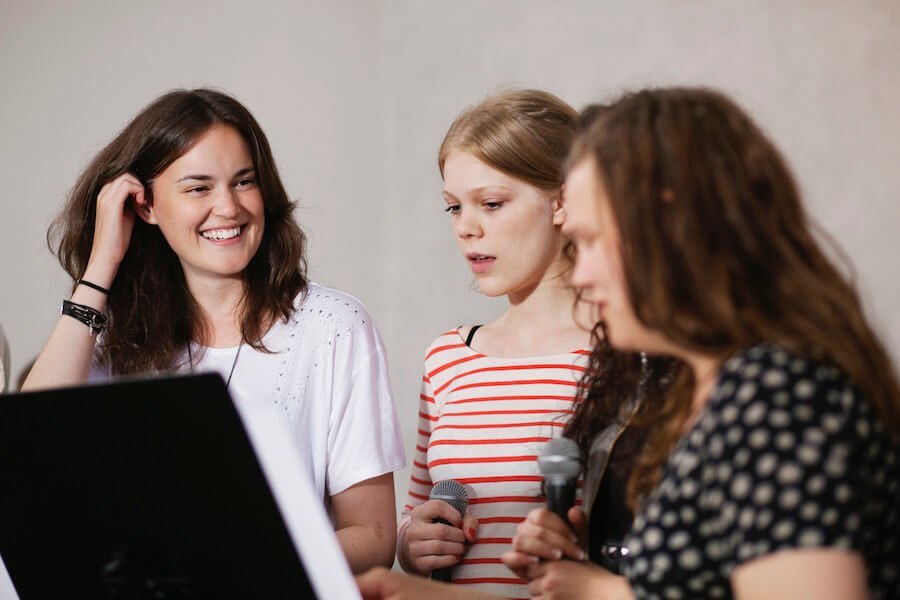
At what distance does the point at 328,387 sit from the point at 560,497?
790 millimetres

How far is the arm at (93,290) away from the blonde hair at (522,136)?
713 mm

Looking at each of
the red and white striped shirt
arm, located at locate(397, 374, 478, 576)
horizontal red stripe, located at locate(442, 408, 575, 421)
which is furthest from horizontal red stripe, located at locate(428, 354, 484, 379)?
arm, located at locate(397, 374, 478, 576)

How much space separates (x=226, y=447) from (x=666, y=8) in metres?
1.98

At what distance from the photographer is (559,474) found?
1.30 metres

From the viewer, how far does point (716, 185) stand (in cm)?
97

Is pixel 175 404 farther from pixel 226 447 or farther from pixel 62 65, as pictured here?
pixel 62 65

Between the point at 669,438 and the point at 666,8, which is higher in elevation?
the point at 666,8

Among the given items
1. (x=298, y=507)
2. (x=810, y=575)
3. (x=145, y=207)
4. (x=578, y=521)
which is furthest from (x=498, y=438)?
(x=810, y=575)

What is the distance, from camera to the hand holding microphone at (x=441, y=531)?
1698 millimetres

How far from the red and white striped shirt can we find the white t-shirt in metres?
0.12

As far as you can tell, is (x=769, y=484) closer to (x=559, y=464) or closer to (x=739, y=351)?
(x=739, y=351)

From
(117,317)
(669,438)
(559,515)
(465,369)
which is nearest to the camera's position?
(669,438)

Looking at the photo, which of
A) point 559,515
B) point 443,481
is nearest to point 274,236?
point 443,481

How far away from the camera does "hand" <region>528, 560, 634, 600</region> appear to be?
1249mm
